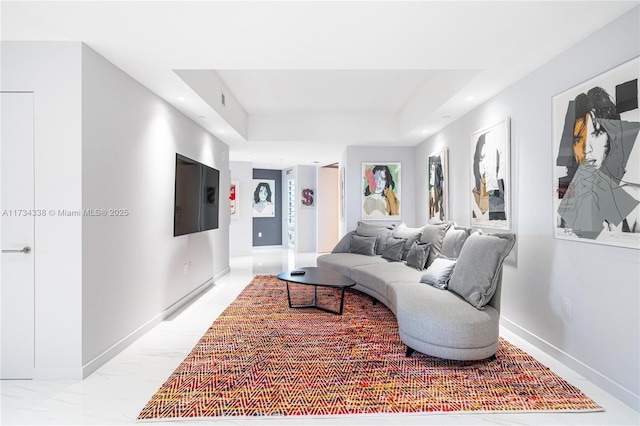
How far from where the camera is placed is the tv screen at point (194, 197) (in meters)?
3.82

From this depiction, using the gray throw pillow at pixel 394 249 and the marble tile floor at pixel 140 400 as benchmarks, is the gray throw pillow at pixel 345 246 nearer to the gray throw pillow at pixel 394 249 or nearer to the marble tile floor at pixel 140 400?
the gray throw pillow at pixel 394 249

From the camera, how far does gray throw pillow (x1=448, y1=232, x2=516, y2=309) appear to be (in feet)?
8.77

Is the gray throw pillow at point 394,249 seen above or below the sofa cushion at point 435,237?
below

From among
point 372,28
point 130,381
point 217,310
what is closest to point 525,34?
point 372,28

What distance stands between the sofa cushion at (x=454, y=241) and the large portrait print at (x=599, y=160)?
0.97 metres

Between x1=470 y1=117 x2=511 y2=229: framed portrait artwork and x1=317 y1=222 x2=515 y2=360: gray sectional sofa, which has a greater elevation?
x1=470 y1=117 x2=511 y2=229: framed portrait artwork

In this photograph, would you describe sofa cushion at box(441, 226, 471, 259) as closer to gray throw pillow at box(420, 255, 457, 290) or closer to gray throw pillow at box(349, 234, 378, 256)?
gray throw pillow at box(420, 255, 457, 290)

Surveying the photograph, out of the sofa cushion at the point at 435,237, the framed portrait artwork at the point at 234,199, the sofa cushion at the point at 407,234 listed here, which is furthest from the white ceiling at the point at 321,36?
the framed portrait artwork at the point at 234,199

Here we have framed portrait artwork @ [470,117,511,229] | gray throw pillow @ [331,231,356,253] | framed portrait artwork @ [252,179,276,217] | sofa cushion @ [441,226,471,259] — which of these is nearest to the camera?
framed portrait artwork @ [470,117,511,229]

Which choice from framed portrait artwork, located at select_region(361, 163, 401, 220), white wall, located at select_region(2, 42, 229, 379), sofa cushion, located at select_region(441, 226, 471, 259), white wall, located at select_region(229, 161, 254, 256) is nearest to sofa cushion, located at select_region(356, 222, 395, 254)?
framed portrait artwork, located at select_region(361, 163, 401, 220)

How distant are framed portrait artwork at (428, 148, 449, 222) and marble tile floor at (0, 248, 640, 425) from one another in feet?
7.05

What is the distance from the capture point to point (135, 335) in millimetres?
3082

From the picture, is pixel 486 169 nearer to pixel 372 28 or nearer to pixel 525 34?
pixel 525 34

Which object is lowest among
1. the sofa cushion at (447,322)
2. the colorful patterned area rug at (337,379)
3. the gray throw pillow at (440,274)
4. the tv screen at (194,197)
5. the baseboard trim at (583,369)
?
the colorful patterned area rug at (337,379)
